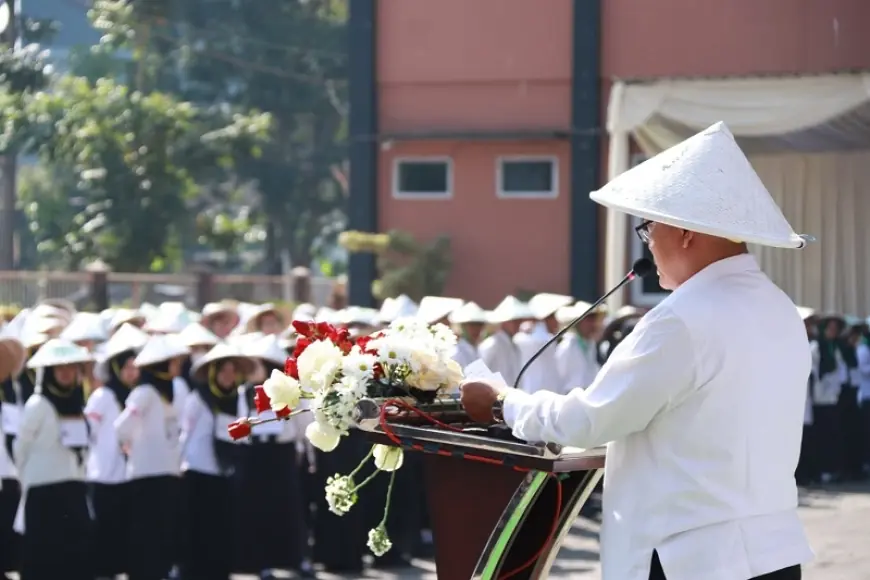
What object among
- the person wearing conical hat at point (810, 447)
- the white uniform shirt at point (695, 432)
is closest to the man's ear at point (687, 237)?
the white uniform shirt at point (695, 432)

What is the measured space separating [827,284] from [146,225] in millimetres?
18229

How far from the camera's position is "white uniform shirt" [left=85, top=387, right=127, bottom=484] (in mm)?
10484

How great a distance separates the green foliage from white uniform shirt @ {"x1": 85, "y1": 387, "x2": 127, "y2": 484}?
313 inches

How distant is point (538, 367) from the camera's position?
1442cm

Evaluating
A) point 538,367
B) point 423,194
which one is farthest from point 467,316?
point 423,194

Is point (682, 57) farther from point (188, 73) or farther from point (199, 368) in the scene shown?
point (188, 73)

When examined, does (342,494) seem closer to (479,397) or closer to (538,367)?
(479,397)

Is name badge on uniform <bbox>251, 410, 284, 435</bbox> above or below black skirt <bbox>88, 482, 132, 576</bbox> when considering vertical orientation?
above

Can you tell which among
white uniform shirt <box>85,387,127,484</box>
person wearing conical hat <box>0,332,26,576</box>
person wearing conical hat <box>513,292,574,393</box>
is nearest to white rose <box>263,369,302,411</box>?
person wearing conical hat <box>0,332,26,576</box>

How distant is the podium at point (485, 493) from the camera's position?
434 cm

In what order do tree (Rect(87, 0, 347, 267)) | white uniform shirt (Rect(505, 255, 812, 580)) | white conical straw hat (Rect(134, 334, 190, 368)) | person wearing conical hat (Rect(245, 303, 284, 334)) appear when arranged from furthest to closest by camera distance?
tree (Rect(87, 0, 347, 267)), person wearing conical hat (Rect(245, 303, 284, 334)), white conical straw hat (Rect(134, 334, 190, 368)), white uniform shirt (Rect(505, 255, 812, 580))

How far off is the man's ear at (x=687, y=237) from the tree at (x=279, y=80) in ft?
117

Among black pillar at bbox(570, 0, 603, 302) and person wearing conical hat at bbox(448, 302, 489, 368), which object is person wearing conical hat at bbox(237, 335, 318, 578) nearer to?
person wearing conical hat at bbox(448, 302, 489, 368)

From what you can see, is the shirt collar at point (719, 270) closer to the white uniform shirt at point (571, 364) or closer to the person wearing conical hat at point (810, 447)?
the white uniform shirt at point (571, 364)
